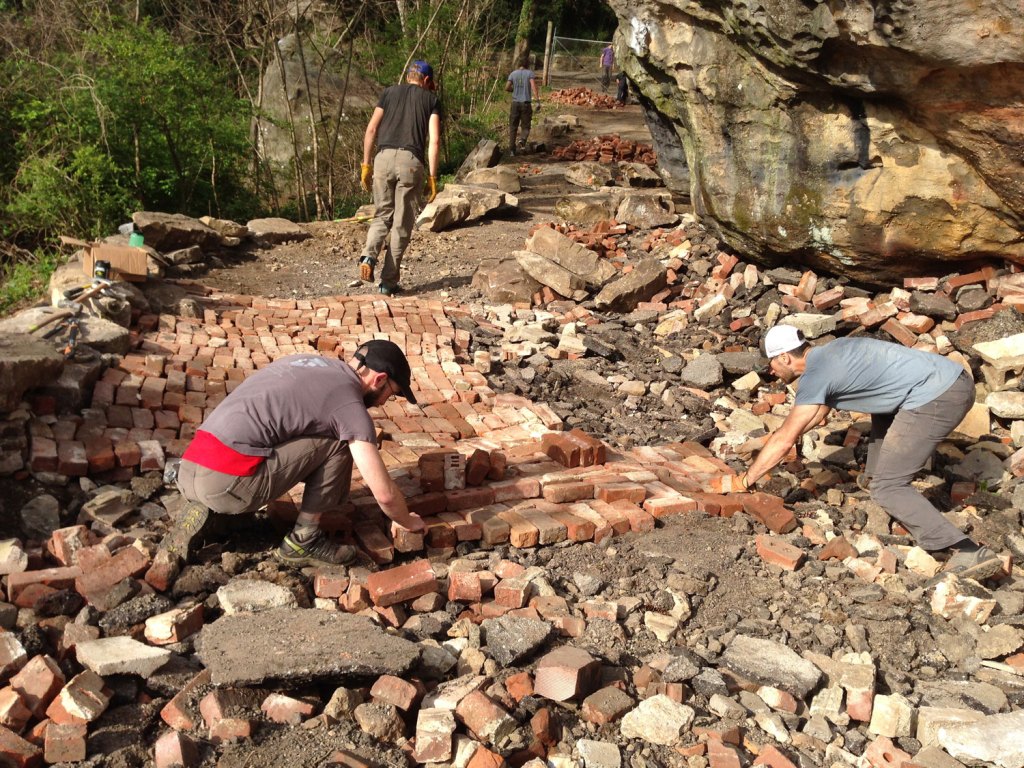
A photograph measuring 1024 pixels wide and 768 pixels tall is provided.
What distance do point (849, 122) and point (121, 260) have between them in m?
5.69

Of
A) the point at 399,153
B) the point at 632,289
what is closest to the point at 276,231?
the point at 399,153

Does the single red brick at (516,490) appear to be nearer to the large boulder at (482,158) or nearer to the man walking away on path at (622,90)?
the large boulder at (482,158)

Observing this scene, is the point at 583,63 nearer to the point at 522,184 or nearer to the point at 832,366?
the point at 522,184

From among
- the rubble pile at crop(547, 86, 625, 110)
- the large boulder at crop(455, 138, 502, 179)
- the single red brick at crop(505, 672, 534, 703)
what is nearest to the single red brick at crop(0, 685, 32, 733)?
the single red brick at crop(505, 672, 534, 703)

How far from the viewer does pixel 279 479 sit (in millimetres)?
3588

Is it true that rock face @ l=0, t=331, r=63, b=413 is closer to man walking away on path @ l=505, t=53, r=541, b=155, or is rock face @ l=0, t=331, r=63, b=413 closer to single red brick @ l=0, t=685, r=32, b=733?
single red brick @ l=0, t=685, r=32, b=733

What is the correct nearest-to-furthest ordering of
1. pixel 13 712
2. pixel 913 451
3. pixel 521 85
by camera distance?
pixel 13 712 → pixel 913 451 → pixel 521 85

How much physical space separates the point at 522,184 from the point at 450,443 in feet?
28.9

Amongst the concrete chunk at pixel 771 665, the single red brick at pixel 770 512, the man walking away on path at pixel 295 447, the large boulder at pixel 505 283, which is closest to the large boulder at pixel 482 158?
the large boulder at pixel 505 283

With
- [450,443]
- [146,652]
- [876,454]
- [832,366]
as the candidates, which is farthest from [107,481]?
[876,454]

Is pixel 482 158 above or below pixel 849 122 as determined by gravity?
below

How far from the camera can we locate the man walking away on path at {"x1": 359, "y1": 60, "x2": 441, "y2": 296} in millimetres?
7707

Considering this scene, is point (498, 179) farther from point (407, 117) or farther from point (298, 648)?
point (298, 648)

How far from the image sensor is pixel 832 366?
14.2 ft
